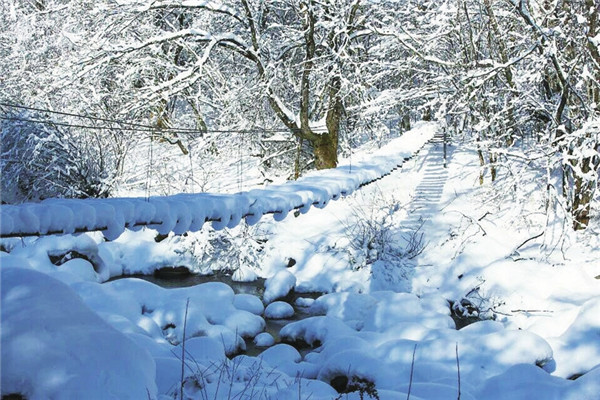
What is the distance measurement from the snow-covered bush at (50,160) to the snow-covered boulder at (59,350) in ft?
21.5

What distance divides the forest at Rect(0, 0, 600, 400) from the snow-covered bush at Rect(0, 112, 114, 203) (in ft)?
0.14

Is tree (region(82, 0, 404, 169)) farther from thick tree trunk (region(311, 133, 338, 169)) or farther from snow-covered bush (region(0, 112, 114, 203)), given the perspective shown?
snow-covered bush (region(0, 112, 114, 203))

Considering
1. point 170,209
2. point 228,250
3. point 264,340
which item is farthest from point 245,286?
point 170,209

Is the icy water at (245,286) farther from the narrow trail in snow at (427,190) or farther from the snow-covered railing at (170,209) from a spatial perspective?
the narrow trail in snow at (427,190)

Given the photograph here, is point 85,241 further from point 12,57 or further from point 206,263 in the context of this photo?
point 12,57

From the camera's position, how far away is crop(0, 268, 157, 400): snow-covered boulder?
1.83 metres

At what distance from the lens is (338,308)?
613cm

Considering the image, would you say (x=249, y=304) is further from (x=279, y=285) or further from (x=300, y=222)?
(x=300, y=222)

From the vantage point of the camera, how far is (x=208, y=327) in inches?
215

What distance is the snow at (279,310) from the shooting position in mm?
6219

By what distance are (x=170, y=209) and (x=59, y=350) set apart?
176cm

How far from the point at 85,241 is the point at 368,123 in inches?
214

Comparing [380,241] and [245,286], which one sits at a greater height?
[380,241]

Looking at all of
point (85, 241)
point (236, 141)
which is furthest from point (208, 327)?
point (236, 141)
